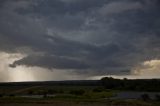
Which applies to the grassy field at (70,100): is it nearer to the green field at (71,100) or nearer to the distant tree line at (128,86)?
the green field at (71,100)

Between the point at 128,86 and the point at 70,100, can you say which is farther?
the point at 128,86

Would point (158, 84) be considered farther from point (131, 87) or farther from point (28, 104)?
point (28, 104)

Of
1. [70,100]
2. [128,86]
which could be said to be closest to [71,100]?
[70,100]

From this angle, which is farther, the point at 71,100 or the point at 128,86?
the point at 128,86

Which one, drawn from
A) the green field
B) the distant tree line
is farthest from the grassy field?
the distant tree line

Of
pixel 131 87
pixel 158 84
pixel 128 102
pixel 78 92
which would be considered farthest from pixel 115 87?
pixel 128 102

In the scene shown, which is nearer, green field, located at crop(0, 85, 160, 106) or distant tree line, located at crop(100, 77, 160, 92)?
green field, located at crop(0, 85, 160, 106)

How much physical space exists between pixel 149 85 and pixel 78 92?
41.3 metres

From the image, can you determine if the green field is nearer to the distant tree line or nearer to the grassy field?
the grassy field

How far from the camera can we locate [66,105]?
6675cm

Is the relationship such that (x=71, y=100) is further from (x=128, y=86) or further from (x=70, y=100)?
(x=128, y=86)

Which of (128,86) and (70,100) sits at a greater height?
(128,86)

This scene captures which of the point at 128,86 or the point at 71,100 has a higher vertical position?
the point at 128,86

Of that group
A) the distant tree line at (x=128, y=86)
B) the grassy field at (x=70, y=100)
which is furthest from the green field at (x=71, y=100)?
the distant tree line at (x=128, y=86)
